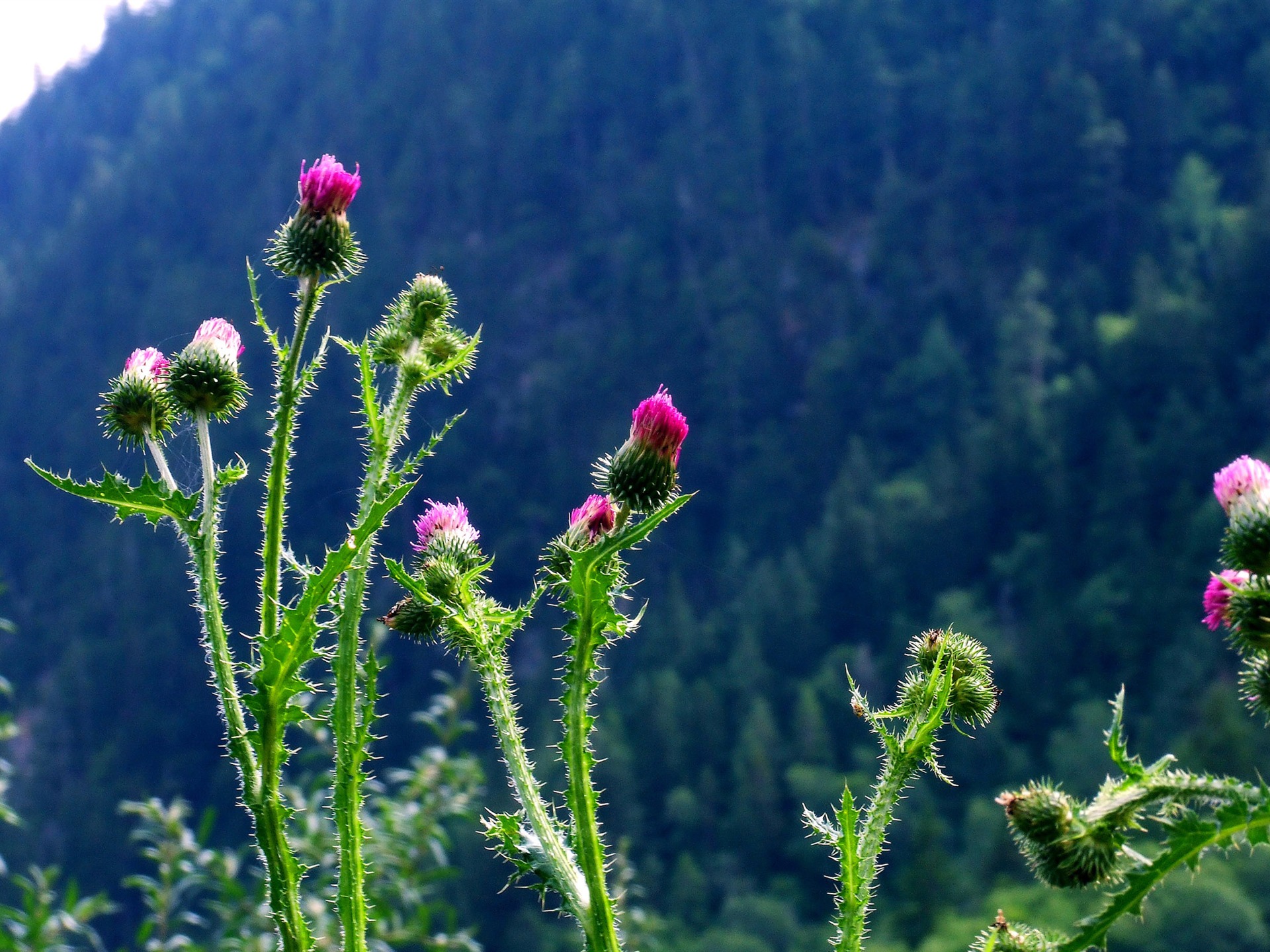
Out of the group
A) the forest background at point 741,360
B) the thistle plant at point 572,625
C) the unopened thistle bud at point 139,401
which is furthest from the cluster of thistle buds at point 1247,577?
the forest background at point 741,360

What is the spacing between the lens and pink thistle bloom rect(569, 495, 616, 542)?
2402 mm

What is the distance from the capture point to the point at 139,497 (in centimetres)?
218

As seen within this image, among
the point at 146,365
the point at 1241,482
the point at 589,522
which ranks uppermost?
the point at 146,365

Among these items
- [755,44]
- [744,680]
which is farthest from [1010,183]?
[744,680]

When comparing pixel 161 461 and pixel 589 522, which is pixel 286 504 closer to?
pixel 161 461

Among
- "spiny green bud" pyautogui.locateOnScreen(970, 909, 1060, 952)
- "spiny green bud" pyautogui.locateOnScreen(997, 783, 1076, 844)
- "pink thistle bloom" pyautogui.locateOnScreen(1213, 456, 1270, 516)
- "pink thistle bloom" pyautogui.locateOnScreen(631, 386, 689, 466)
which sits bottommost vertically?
"spiny green bud" pyautogui.locateOnScreen(970, 909, 1060, 952)

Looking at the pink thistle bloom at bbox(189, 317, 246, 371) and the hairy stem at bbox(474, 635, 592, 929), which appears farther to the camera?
the pink thistle bloom at bbox(189, 317, 246, 371)

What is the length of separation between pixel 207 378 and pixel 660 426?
2.77 ft

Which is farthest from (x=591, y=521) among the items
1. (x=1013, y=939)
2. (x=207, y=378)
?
(x=1013, y=939)

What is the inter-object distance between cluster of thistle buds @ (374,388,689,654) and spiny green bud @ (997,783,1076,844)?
77 cm

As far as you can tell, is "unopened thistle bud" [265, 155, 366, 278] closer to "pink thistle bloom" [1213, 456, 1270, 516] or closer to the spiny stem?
the spiny stem

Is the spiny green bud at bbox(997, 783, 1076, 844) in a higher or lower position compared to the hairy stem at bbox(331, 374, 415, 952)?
lower

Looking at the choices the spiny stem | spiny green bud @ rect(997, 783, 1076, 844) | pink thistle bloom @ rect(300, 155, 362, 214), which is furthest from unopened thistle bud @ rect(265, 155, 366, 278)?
spiny green bud @ rect(997, 783, 1076, 844)

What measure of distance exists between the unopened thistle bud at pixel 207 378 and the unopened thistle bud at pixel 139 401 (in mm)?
53
